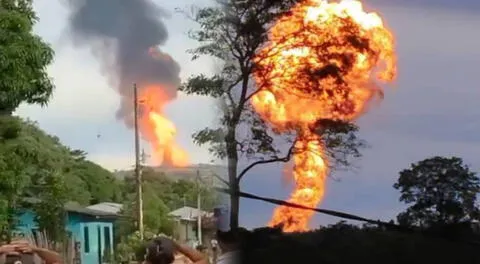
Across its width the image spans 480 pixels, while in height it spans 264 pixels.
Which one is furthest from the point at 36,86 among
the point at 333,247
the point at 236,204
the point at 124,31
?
the point at 333,247

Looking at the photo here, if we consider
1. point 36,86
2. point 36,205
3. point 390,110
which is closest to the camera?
point 390,110

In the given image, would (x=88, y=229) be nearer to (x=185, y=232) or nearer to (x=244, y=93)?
(x=185, y=232)

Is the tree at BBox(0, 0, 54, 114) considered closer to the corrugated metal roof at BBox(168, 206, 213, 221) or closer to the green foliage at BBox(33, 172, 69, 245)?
the green foliage at BBox(33, 172, 69, 245)

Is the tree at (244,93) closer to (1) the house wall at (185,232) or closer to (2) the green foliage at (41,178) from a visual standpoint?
(1) the house wall at (185,232)

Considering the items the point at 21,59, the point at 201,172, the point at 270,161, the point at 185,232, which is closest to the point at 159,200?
the point at 185,232

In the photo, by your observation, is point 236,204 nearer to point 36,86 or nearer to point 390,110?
point 390,110

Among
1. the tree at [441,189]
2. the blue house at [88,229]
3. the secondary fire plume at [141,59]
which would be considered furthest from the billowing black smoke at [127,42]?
the tree at [441,189]

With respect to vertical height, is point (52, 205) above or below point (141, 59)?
below

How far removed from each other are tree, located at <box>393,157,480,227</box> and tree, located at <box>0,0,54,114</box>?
2.08 feet

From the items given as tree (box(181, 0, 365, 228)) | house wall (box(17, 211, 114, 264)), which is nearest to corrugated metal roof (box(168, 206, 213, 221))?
tree (box(181, 0, 365, 228))

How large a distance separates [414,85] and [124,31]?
429 millimetres

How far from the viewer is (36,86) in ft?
5.01

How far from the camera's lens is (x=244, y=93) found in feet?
3.98

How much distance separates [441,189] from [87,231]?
2.14 feet
